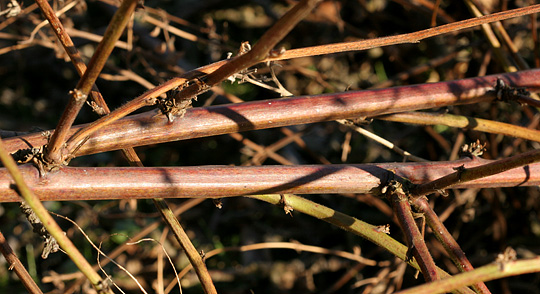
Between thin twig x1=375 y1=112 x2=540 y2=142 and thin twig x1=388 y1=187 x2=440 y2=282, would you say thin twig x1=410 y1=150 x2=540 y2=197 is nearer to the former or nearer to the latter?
thin twig x1=388 y1=187 x2=440 y2=282

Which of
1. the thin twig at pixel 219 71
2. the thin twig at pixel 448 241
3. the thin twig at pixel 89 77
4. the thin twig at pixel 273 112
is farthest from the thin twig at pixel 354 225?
the thin twig at pixel 89 77

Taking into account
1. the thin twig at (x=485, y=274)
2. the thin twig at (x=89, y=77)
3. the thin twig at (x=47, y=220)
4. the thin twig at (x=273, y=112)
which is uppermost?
the thin twig at (x=273, y=112)

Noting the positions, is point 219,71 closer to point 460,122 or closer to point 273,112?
point 273,112

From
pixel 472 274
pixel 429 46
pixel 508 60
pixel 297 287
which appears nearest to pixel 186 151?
pixel 297 287

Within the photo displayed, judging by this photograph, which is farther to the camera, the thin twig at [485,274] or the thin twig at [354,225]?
the thin twig at [354,225]

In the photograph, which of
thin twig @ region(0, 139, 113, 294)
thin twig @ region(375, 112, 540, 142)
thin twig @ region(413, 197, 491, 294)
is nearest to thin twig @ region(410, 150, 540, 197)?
thin twig @ region(413, 197, 491, 294)

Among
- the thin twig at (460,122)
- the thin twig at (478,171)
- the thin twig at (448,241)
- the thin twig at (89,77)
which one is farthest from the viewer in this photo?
the thin twig at (460,122)

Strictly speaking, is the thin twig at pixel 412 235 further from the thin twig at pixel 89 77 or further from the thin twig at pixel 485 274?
the thin twig at pixel 89 77

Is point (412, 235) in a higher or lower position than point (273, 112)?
lower

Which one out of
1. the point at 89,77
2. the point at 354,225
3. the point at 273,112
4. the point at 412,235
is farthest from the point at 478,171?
the point at 89,77

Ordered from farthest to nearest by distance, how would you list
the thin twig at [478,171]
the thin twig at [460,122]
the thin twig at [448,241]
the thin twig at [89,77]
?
the thin twig at [460,122] < the thin twig at [448,241] < the thin twig at [478,171] < the thin twig at [89,77]

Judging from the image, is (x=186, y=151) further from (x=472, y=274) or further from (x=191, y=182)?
(x=472, y=274)
